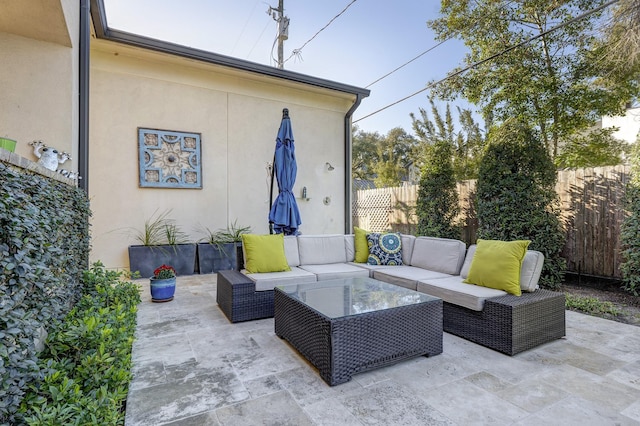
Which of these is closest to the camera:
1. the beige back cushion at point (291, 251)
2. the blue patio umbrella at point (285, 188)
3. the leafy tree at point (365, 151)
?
the beige back cushion at point (291, 251)

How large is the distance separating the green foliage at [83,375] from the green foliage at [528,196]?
201 inches

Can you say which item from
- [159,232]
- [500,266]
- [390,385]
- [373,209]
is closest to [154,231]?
[159,232]

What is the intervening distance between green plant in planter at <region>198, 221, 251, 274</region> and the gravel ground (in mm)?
5217

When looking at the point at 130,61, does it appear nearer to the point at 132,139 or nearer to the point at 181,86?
the point at 181,86

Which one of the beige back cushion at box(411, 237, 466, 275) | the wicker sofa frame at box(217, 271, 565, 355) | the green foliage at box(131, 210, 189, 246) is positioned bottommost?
the wicker sofa frame at box(217, 271, 565, 355)

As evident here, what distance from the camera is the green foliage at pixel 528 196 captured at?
4.89 m

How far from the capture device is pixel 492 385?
219 centimetres

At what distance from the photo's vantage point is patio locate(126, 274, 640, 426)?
1864mm

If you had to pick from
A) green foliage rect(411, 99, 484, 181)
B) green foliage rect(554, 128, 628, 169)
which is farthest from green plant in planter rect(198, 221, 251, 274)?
green foliage rect(554, 128, 628, 169)

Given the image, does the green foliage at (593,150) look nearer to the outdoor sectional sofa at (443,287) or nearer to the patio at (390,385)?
the outdoor sectional sofa at (443,287)

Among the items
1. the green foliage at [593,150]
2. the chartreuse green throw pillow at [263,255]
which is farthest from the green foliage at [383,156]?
the chartreuse green throw pillow at [263,255]

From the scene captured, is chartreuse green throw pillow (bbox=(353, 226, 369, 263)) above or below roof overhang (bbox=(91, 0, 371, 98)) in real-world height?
below

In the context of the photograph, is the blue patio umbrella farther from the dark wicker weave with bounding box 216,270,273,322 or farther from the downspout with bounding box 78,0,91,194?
the downspout with bounding box 78,0,91,194

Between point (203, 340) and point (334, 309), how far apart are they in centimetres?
133
